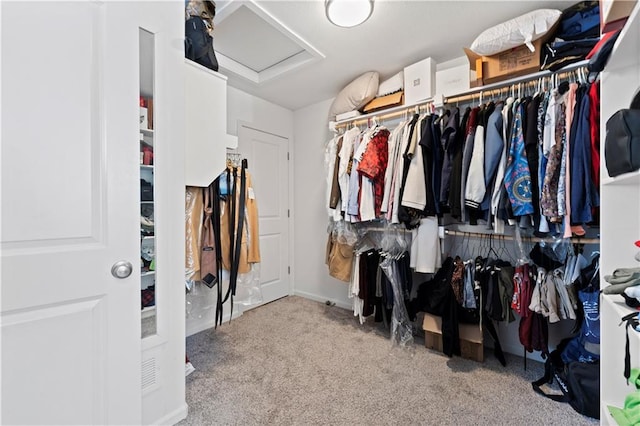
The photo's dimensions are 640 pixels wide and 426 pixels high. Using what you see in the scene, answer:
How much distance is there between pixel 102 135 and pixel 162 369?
111 centimetres

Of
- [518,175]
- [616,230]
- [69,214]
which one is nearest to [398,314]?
[518,175]

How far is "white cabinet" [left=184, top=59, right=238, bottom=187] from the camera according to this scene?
151 cm

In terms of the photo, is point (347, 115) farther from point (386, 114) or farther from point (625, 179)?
point (625, 179)

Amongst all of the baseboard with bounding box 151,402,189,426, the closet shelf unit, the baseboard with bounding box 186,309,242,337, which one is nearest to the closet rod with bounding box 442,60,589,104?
the closet shelf unit

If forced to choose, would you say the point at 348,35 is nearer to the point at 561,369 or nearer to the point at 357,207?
the point at 357,207

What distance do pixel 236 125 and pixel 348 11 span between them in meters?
1.59

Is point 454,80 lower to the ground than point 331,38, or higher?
lower

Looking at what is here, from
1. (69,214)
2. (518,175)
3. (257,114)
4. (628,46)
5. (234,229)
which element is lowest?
(234,229)

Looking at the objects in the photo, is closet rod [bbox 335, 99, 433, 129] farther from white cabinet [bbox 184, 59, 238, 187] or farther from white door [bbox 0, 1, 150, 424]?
white door [bbox 0, 1, 150, 424]

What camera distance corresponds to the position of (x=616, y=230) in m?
1.00

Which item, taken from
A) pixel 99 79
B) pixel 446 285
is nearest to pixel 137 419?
pixel 99 79

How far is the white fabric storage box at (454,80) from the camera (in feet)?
6.24

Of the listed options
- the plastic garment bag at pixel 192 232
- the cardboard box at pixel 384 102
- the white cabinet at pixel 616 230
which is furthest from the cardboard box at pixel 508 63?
the plastic garment bag at pixel 192 232

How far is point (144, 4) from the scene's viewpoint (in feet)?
3.76
